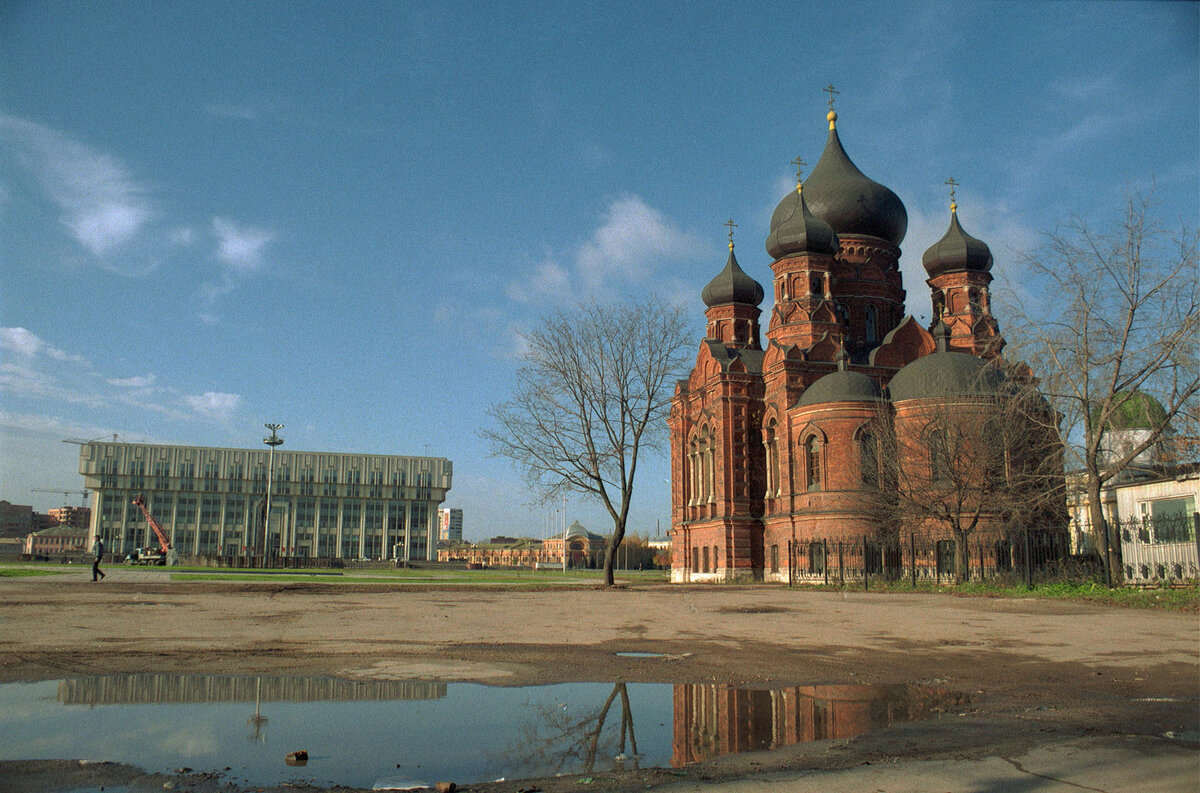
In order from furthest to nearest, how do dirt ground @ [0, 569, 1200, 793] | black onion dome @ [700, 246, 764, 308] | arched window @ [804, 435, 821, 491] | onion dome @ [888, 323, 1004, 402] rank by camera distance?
1. black onion dome @ [700, 246, 764, 308]
2. arched window @ [804, 435, 821, 491]
3. onion dome @ [888, 323, 1004, 402]
4. dirt ground @ [0, 569, 1200, 793]

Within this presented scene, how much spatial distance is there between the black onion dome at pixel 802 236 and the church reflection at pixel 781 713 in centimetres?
3945

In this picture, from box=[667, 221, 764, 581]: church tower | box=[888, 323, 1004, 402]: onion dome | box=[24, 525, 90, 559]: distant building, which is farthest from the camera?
box=[24, 525, 90, 559]: distant building

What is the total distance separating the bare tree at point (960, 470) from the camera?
31.8 metres

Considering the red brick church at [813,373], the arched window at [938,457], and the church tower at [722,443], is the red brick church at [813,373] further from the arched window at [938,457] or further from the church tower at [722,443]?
the arched window at [938,457]

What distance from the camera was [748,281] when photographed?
176ft

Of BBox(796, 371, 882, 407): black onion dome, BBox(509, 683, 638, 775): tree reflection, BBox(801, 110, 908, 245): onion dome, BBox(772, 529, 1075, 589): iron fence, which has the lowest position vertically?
BBox(509, 683, 638, 775): tree reflection

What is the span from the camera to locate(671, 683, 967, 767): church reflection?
22.0 feet

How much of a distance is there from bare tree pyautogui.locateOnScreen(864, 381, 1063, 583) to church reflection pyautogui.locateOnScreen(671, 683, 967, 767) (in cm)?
2308

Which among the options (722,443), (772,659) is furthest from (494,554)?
(772,659)

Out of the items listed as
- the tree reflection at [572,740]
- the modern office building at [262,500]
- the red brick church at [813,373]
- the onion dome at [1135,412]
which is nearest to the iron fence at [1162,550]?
the onion dome at [1135,412]

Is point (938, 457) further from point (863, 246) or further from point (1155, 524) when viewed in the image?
point (863, 246)

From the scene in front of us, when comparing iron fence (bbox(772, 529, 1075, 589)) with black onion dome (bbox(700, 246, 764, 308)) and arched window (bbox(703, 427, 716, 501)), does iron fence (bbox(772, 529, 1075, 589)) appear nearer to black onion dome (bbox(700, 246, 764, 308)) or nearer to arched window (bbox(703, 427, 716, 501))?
arched window (bbox(703, 427, 716, 501))

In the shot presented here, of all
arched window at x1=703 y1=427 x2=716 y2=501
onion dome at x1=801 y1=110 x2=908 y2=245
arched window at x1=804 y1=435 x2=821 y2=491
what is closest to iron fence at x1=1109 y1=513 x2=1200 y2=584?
arched window at x1=804 y1=435 x2=821 y2=491

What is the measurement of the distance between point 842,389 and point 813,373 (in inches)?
148
